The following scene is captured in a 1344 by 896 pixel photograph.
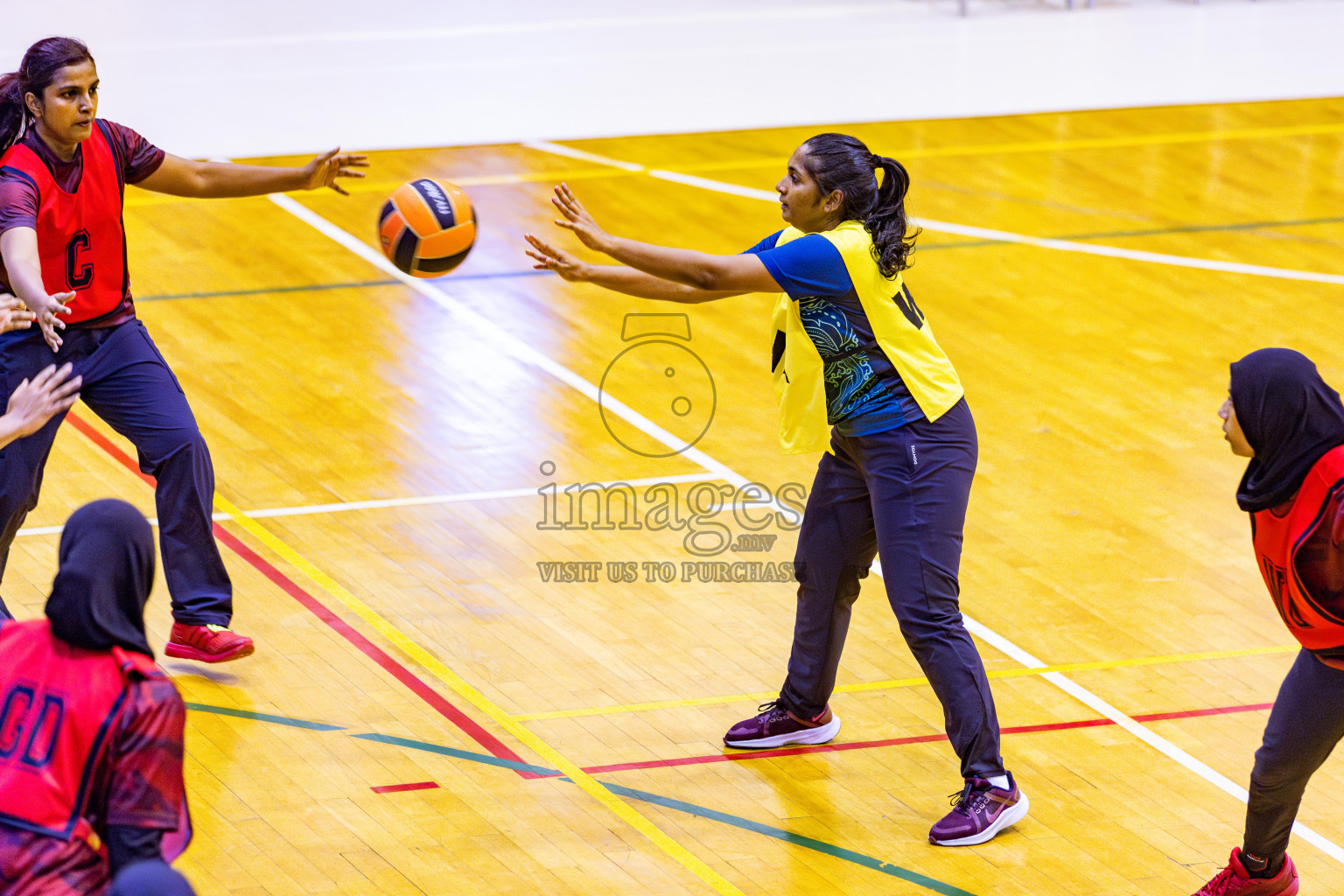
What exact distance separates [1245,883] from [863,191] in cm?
233

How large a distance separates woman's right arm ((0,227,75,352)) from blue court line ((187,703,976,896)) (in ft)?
4.90

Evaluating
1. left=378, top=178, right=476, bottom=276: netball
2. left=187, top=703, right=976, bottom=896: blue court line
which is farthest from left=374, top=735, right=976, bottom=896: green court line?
left=378, top=178, right=476, bottom=276: netball

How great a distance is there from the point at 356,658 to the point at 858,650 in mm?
1935

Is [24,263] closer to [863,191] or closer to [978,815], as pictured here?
[863,191]

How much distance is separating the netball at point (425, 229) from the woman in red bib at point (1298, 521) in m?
3.12

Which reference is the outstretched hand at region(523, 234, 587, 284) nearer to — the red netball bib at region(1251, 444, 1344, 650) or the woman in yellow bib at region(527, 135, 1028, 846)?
the woman in yellow bib at region(527, 135, 1028, 846)

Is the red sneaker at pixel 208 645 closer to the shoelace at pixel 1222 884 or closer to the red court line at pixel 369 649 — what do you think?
the red court line at pixel 369 649

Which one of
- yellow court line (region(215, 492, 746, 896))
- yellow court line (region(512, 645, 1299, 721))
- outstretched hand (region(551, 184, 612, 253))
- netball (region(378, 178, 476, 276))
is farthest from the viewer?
netball (region(378, 178, 476, 276))

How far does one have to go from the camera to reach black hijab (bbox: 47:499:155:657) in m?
3.48

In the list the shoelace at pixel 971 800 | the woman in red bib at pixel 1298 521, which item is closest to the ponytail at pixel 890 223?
the woman in red bib at pixel 1298 521

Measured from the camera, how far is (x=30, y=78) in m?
6.17

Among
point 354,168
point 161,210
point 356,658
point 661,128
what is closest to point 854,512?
point 356,658

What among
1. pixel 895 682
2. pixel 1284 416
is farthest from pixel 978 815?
pixel 1284 416

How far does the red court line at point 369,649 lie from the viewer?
629 centimetres
